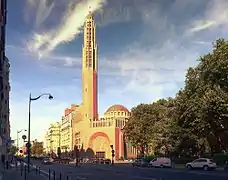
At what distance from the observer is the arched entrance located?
168 meters

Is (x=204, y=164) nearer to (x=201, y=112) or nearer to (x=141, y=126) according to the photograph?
(x=201, y=112)

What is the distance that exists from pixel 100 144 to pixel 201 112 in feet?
386

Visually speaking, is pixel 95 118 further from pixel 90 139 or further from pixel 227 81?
pixel 227 81

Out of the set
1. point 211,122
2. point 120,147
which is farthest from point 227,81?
point 120,147

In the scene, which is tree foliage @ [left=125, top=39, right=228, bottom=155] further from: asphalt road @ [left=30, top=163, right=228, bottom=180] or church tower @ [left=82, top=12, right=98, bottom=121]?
church tower @ [left=82, top=12, right=98, bottom=121]

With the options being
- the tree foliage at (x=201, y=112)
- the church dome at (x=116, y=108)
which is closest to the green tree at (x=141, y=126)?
the tree foliage at (x=201, y=112)

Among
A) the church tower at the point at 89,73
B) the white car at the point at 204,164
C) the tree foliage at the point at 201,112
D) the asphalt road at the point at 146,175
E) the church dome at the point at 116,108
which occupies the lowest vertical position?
the asphalt road at the point at 146,175

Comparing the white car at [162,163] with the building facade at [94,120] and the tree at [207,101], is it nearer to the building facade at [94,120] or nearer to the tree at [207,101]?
the tree at [207,101]

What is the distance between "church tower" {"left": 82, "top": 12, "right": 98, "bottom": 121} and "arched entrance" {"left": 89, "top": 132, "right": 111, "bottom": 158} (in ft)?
25.9

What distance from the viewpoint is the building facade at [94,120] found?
166375mm

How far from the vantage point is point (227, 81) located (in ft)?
177

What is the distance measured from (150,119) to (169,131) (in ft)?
82.3

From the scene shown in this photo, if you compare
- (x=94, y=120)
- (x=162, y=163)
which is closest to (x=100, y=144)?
(x=94, y=120)

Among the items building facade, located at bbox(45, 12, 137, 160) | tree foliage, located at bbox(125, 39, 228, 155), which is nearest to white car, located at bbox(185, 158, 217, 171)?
tree foliage, located at bbox(125, 39, 228, 155)
